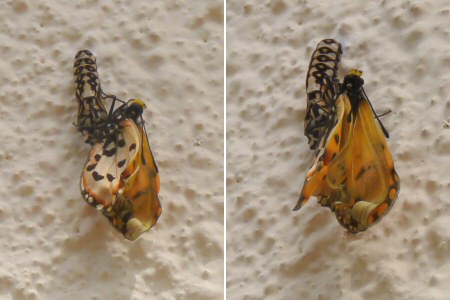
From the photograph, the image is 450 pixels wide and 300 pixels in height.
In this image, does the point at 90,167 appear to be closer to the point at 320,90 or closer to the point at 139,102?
the point at 139,102

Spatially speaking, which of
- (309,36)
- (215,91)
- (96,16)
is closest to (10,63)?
(96,16)

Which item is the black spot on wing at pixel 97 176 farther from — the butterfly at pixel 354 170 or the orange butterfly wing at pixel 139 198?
the butterfly at pixel 354 170

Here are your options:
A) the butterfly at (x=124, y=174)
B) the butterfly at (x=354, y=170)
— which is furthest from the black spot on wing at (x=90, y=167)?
the butterfly at (x=354, y=170)

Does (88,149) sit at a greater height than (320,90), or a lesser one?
lesser

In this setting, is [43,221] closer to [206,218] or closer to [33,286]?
[33,286]

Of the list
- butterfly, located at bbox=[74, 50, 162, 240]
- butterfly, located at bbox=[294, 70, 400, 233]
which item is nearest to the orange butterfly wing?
butterfly, located at bbox=[74, 50, 162, 240]

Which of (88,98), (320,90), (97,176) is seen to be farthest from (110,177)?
(320,90)
